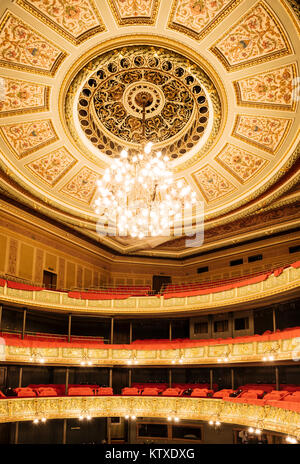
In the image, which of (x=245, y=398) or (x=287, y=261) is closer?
(x=245, y=398)

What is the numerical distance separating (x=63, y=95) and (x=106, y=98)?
5.68 feet

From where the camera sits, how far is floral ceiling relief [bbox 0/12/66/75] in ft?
30.8

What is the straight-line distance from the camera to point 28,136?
42.4 feet

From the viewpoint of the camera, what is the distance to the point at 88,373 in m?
18.2

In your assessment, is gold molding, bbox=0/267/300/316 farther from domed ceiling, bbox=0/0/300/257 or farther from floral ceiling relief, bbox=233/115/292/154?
floral ceiling relief, bbox=233/115/292/154

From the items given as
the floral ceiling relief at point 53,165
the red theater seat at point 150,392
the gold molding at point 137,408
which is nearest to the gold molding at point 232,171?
the floral ceiling relief at point 53,165

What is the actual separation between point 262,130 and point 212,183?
3575mm

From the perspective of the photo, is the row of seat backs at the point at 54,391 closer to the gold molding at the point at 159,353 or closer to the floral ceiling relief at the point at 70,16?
the gold molding at the point at 159,353

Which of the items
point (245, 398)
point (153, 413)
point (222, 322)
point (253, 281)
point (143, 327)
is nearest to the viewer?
point (245, 398)

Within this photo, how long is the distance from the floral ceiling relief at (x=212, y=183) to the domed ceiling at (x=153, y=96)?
0.04 m

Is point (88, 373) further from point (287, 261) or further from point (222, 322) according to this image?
point (287, 261)

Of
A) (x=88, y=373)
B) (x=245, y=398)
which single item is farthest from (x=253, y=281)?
(x=88, y=373)

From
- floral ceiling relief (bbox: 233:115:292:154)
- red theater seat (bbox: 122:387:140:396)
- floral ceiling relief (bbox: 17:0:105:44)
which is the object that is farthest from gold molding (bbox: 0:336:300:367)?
floral ceiling relief (bbox: 17:0:105:44)

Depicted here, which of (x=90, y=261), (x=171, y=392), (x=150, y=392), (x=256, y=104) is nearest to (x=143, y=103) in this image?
(x=256, y=104)
